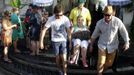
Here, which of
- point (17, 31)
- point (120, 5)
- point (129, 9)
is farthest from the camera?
point (129, 9)

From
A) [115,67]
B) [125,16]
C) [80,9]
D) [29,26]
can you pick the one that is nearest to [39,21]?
[29,26]

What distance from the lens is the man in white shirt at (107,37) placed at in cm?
1002

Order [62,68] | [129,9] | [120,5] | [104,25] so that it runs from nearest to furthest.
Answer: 1. [104,25]
2. [62,68]
3. [120,5]
4. [129,9]

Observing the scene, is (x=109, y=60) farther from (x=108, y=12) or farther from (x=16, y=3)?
(x=16, y=3)

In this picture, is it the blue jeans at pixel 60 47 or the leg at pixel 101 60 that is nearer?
the leg at pixel 101 60

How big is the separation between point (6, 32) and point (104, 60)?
3.84 metres

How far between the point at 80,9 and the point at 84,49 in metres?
1.11

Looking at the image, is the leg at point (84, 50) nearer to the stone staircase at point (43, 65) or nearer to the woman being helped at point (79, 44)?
the woman being helped at point (79, 44)

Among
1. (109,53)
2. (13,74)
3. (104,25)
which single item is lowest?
(13,74)

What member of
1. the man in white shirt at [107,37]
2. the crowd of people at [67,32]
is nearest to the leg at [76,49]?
the crowd of people at [67,32]

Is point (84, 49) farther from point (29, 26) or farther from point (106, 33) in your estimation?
point (29, 26)

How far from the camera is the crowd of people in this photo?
10.2 meters

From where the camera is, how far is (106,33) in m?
10.2

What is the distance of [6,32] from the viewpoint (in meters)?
13.0
